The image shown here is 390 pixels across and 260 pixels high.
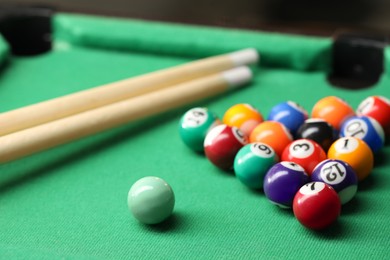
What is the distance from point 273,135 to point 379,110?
1.14 feet

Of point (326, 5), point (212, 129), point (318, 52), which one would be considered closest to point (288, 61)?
point (318, 52)

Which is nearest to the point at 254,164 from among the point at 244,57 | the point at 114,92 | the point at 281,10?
the point at 114,92

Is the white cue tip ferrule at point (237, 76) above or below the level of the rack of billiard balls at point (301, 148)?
below

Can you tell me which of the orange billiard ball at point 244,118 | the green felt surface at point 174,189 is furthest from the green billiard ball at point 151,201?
the orange billiard ball at point 244,118

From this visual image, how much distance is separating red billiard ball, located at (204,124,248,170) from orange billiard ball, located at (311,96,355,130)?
0.28m

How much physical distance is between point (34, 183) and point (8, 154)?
0.33 ft

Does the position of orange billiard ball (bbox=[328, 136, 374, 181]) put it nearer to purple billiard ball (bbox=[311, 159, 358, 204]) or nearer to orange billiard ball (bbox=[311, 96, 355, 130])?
purple billiard ball (bbox=[311, 159, 358, 204])

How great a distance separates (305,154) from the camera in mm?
1516

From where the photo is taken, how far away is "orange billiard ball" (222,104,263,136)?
5.68 feet

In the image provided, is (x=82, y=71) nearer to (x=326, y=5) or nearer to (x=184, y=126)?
(x=184, y=126)

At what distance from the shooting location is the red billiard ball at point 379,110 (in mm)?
1741

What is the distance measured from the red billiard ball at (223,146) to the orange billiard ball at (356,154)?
9.8 inches

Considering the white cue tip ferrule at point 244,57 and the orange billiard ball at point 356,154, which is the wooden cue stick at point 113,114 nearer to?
the white cue tip ferrule at point 244,57

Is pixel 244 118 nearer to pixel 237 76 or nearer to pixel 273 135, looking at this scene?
pixel 273 135
